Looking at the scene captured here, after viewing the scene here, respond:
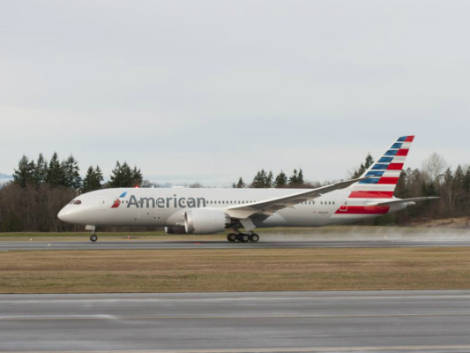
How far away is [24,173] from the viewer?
11050 cm

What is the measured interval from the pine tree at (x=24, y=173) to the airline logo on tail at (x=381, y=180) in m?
73.8

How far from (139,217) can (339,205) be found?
1362 cm

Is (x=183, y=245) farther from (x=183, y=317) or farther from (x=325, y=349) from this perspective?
(x=325, y=349)

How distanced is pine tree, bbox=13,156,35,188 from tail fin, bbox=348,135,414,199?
243ft

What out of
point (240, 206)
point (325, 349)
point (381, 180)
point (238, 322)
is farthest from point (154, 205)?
point (325, 349)

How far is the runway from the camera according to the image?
9812mm

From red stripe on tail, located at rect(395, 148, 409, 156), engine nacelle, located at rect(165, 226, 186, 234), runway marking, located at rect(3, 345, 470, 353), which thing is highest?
red stripe on tail, located at rect(395, 148, 409, 156)

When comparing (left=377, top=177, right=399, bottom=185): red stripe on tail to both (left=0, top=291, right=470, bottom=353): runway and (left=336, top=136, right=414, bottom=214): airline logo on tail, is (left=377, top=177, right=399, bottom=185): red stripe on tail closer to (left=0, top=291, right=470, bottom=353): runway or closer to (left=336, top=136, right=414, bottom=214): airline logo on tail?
(left=336, top=136, right=414, bottom=214): airline logo on tail

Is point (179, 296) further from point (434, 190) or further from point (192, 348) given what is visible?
point (434, 190)

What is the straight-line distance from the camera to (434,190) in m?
95.4

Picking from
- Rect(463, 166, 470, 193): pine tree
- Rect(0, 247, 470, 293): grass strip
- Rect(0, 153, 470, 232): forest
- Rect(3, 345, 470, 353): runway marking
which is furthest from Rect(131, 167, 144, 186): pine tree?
Rect(3, 345, 470, 353): runway marking

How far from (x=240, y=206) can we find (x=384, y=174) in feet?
38.6

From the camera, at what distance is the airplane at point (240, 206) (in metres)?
41.0

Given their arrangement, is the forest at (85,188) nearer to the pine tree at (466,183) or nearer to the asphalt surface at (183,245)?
the pine tree at (466,183)
